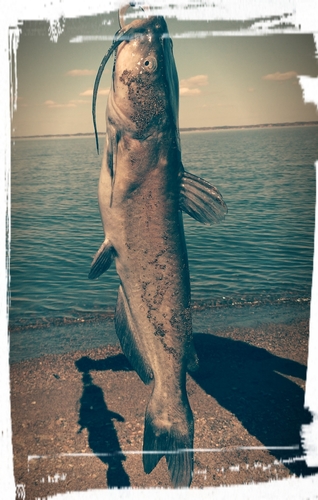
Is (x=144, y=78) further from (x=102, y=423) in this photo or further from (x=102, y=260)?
(x=102, y=423)

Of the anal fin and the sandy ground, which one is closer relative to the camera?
the anal fin

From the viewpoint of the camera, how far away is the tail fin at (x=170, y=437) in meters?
3.75

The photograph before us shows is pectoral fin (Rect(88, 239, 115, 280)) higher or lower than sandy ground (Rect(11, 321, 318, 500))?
higher

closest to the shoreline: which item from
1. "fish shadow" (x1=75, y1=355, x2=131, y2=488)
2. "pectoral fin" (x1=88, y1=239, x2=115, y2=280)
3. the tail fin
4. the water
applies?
the water

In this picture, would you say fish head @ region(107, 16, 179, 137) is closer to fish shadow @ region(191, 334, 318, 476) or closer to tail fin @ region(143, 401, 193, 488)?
tail fin @ region(143, 401, 193, 488)

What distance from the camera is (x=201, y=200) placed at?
Result: 3.48 meters

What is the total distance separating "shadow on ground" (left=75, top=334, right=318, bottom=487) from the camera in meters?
5.69

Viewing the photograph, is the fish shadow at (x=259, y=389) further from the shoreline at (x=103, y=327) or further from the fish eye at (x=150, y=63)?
the fish eye at (x=150, y=63)

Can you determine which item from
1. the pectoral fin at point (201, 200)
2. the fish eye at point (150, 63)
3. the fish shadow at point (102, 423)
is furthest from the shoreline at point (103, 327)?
the fish eye at point (150, 63)

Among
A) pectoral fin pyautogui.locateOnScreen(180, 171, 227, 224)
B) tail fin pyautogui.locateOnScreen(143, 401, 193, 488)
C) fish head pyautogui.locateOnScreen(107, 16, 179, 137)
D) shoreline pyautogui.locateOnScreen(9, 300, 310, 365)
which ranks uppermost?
fish head pyautogui.locateOnScreen(107, 16, 179, 137)

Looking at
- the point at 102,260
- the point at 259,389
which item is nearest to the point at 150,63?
the point at 102,260

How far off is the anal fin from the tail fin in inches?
12.5

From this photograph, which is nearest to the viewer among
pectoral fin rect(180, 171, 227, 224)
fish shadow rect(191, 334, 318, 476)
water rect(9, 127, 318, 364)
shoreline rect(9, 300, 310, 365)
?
pectoral fin rect(180, 171, 227, 224)

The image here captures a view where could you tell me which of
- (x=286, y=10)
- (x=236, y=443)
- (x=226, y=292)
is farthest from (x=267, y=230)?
(x=286, y=10)
